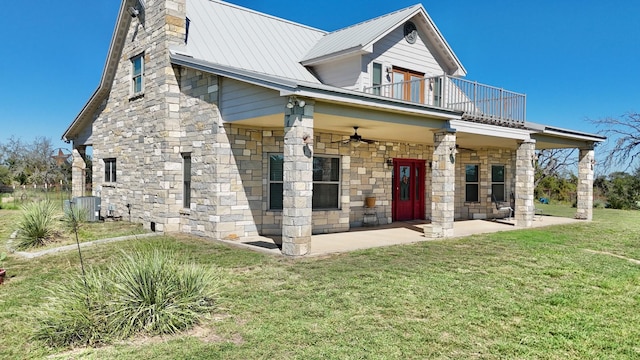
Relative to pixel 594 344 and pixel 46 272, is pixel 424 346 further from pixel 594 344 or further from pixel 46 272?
pixel 46 272

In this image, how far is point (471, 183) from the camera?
54.3 ft

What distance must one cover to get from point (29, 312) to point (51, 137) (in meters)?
43.1

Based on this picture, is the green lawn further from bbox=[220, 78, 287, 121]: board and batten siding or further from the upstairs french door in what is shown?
the upstairs french door

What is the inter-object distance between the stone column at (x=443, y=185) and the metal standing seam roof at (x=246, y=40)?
15.5ft

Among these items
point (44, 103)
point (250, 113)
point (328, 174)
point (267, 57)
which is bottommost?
point (328, 174)

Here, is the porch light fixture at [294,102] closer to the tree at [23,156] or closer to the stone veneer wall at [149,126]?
the stone veneer wall at [149,126]

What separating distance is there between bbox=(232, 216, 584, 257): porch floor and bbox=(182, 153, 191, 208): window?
7.42 ft

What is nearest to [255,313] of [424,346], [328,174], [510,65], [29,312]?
[424,346]

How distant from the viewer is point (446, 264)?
7602 millimetres

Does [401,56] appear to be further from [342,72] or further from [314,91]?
[314,91]

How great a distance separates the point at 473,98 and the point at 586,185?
25.6 ft

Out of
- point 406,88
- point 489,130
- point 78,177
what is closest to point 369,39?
point 406,88

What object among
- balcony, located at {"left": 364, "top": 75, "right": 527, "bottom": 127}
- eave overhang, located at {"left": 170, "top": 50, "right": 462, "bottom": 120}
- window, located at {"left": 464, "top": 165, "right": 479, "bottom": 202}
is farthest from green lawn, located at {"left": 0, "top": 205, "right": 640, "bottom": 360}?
window, located at {"left": 464, "top": 165, "right": 479, "bottom": 202}

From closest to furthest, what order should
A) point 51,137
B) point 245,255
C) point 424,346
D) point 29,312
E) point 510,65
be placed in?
point 424,346 < point 29,312 < point 245,255 < point 510,65 < point 51,137
